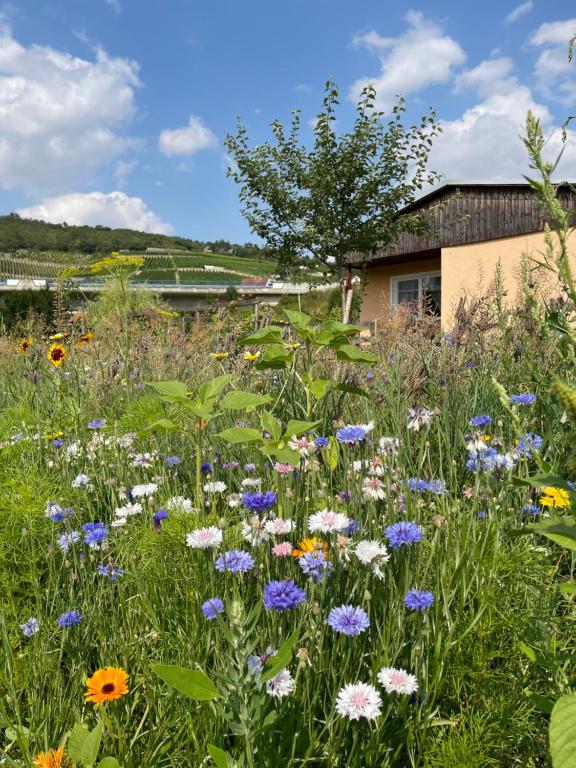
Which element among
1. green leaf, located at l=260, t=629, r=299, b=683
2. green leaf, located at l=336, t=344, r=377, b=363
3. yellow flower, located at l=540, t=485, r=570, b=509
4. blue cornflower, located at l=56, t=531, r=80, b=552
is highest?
green leaf, located at l=336, t=344, r=377, b=363

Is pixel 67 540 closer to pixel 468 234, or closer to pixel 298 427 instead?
pixel 298 427

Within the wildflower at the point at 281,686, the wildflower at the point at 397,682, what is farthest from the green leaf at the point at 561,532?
the wildflower at the point at 281,686

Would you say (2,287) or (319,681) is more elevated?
(2,287)

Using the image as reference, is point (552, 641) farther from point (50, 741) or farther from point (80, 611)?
point (80, 611)

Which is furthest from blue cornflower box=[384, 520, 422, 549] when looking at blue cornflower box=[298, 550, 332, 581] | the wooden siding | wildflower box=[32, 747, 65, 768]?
the wooden siding

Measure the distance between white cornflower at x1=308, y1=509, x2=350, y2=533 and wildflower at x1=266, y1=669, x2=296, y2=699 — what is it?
334mm

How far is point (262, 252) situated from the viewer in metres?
17.0

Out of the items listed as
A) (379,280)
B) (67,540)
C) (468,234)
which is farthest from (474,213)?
(67,540)

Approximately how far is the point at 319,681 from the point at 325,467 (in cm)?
99

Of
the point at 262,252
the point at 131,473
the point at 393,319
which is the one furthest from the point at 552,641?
the point at 262,252

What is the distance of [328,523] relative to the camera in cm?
123

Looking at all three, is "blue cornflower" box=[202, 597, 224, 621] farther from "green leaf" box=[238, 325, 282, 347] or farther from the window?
the window

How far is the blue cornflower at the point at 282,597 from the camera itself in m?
1.01

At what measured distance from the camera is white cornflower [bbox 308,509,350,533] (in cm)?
121
